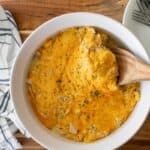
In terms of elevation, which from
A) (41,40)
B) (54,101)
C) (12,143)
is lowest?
(12,143)

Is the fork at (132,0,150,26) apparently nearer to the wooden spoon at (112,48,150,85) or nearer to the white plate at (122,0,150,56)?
the white plate at (122,0,150,56)

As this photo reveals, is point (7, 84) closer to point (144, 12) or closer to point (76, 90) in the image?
point (76, 90)

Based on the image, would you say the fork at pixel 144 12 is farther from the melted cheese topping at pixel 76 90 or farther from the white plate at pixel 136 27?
the melted cheese topping at pixel 76 90

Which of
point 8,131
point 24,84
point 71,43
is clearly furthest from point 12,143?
point 71,43

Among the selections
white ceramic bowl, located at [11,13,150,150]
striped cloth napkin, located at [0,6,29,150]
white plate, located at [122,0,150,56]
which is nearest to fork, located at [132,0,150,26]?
white plate, located at [122,0,150,56]

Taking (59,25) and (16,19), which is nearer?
(59,25)

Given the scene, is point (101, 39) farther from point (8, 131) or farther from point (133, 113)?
point (8, 131)
